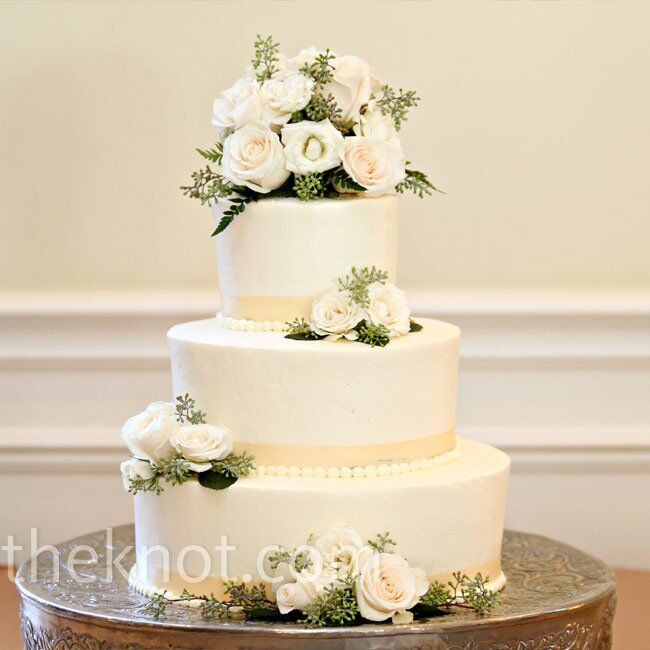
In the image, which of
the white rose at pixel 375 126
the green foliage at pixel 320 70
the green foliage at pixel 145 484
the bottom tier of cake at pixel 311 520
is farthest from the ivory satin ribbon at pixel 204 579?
the green foliage at pixel 320 70

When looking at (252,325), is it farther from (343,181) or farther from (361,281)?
(343,181)

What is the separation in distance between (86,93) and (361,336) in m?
1.90

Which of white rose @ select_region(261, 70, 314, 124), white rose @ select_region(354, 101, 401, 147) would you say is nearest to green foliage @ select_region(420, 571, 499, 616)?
white rose @ select_region(354, 101, 401, 147)

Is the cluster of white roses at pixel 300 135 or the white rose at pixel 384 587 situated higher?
the cluster of white roses at pixel 300 135

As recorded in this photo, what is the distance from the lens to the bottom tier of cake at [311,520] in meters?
2.57

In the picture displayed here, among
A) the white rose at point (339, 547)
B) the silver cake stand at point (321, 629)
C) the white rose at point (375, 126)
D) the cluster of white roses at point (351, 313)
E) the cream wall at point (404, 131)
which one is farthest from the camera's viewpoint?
the cream wall at point (404, 131)

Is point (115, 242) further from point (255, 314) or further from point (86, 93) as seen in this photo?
point (255, 314)

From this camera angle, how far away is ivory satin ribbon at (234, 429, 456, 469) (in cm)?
262

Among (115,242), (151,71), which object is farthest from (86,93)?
(115,242)

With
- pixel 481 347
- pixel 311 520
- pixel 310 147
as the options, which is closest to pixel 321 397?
pixel 311 520

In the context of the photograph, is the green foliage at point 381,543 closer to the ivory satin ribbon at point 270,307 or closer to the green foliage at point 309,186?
the ivory satin ribbon at point 270,307

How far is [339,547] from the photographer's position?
2.53 metres

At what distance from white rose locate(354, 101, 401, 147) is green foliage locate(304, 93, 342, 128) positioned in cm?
6

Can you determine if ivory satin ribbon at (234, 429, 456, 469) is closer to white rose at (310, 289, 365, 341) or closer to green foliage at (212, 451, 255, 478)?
green foliage at (212, 451, 255, 478)
